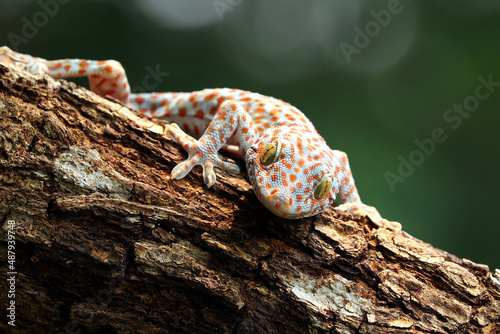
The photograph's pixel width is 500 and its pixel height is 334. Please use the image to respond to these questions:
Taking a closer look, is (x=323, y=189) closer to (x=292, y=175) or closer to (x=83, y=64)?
(x=292, y=175)

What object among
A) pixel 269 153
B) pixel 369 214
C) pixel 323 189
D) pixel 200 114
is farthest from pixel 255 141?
pixel 369 214

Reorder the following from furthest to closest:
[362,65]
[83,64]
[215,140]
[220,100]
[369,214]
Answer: [362,65] < [220,100] < [83,64] < [369,214] < [215,140]

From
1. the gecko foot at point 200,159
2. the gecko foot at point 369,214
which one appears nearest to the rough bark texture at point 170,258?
the gecko foot at point 200,159

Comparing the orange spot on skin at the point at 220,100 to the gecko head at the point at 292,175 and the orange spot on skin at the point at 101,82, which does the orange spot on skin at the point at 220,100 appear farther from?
the orange spot on skin at the point at 101,82

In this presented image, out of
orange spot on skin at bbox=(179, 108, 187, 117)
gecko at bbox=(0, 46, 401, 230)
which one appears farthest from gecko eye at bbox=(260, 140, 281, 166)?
orange spot on skin at bbox=(179, 108, 187, 117)

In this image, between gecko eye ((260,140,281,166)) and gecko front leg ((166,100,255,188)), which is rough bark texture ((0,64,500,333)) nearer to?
gecko front leg ((166,100,255,188))

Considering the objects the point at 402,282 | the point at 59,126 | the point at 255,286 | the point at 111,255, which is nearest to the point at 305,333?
the point at 255,286

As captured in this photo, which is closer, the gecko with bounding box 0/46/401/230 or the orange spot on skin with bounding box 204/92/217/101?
the gecko with bounding box 0/46/401/230

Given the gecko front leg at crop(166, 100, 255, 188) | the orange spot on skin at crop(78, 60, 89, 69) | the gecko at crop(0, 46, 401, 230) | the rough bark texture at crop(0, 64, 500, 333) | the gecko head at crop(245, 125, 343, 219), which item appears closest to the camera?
the rough bark texture at crop(0, 64, 500, 333)
